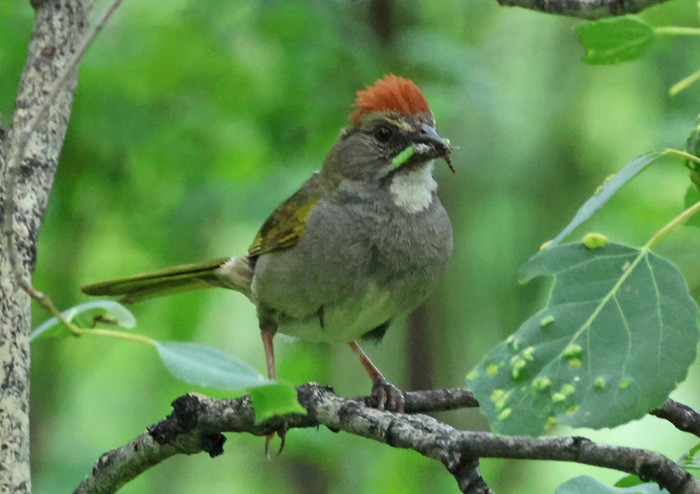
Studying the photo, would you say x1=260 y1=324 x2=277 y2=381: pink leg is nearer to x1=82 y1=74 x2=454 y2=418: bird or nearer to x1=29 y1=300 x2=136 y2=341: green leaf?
x1=82 y1=74 x2=454 y2=418: bird

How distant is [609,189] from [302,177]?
10.0 feet

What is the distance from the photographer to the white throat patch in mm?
3986

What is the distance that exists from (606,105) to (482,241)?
1.29 metres

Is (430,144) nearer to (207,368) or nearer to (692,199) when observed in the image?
(692,199)

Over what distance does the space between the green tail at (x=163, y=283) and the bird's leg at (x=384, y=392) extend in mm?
708

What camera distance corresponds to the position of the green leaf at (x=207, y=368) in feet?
4.89

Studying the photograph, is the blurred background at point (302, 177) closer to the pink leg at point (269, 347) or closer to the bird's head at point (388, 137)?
the bird's head at point (388, 137)

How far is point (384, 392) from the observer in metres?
3.36

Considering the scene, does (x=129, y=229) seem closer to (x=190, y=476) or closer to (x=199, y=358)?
(x=190, y=476)

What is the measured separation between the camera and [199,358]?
1.63 m

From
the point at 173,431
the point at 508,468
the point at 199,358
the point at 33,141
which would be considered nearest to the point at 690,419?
the point at 199,358

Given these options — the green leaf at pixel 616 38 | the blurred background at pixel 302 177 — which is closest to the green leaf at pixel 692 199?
the green leaf at pixel 616 38

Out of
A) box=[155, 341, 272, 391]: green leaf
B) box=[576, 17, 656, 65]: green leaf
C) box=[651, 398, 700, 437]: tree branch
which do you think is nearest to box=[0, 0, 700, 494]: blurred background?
box=[576, 17, 656, 65]: green leaf

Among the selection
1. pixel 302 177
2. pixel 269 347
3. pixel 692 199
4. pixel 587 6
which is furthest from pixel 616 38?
pixel 302 177
